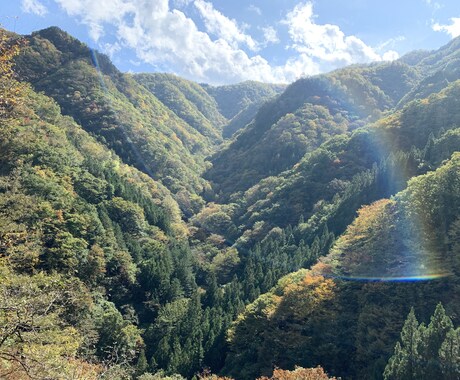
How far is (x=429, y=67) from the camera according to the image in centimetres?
19825

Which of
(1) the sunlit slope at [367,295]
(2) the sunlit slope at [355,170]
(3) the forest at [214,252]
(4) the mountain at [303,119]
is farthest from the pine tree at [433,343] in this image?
(4) the mountain at [303,119]

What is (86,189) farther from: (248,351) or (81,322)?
(248,351)

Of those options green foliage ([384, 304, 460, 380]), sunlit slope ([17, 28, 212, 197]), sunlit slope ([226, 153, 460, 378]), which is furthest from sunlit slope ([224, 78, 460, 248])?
green foliage ([384, 304, 460, 380])

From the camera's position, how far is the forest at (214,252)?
26.9m

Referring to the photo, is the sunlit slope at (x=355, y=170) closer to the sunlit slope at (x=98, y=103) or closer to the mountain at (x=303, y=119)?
the mountain at (x=303, y=119)

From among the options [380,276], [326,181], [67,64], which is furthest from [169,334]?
[67,64]

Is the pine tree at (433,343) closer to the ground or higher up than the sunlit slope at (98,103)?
closer to the ground

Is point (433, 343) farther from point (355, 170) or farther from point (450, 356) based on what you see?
point (355, 170)

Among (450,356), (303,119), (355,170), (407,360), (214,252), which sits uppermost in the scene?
(303,119)

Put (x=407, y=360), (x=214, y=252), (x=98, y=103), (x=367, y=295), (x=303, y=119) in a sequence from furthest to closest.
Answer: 1. (x=303, y=119)
2. (x=98, y=103)
3. (x=214, y=252)
4. (x=367, y=295)
5. (x=407, y=360)

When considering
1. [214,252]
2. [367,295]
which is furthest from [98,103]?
[367,295]

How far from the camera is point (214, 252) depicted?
86.9 metres

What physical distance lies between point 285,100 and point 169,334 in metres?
153

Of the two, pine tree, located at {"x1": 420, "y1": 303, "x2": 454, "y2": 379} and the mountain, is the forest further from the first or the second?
the mountain
